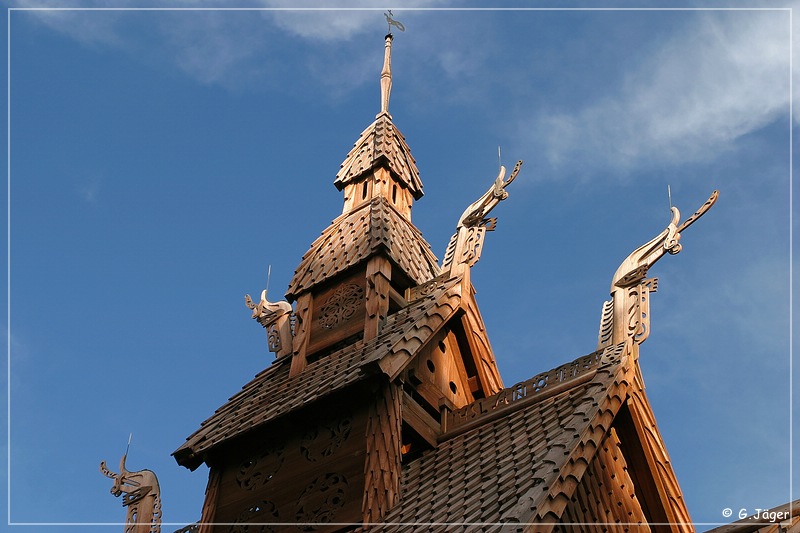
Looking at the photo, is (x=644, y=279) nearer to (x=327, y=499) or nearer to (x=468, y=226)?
(x=468, y=226)

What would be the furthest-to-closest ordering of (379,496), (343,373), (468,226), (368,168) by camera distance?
1. (368,168)
2. (468,226)
3. (343,373)
4. (379,496)

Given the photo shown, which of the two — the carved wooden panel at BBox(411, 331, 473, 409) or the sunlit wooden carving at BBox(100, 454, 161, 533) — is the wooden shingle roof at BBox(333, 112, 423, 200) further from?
the sunlit wooden carving at BBox(100, 454, 161, 533)

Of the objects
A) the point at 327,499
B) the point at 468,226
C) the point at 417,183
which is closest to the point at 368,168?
the point at 417,183

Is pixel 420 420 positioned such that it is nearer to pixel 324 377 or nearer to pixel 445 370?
pixel 324 377

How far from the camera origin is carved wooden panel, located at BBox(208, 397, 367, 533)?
67.4 feet

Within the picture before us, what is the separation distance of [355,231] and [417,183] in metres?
2.74

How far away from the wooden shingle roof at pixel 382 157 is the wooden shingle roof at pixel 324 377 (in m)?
4.65

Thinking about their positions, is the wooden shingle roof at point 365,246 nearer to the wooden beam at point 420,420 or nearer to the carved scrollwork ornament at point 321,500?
the wooden beam at point 420,420

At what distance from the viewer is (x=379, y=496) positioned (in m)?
20.2

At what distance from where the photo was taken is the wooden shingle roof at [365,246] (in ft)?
82.3

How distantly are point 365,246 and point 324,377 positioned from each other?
10.5 ft

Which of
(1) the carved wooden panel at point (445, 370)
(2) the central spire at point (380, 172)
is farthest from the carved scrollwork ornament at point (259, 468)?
(2) the central spire at point (380, 172)

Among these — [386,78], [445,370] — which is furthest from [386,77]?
[445,370]

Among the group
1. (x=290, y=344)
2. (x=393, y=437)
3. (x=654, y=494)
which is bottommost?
(x=654, y=494)
